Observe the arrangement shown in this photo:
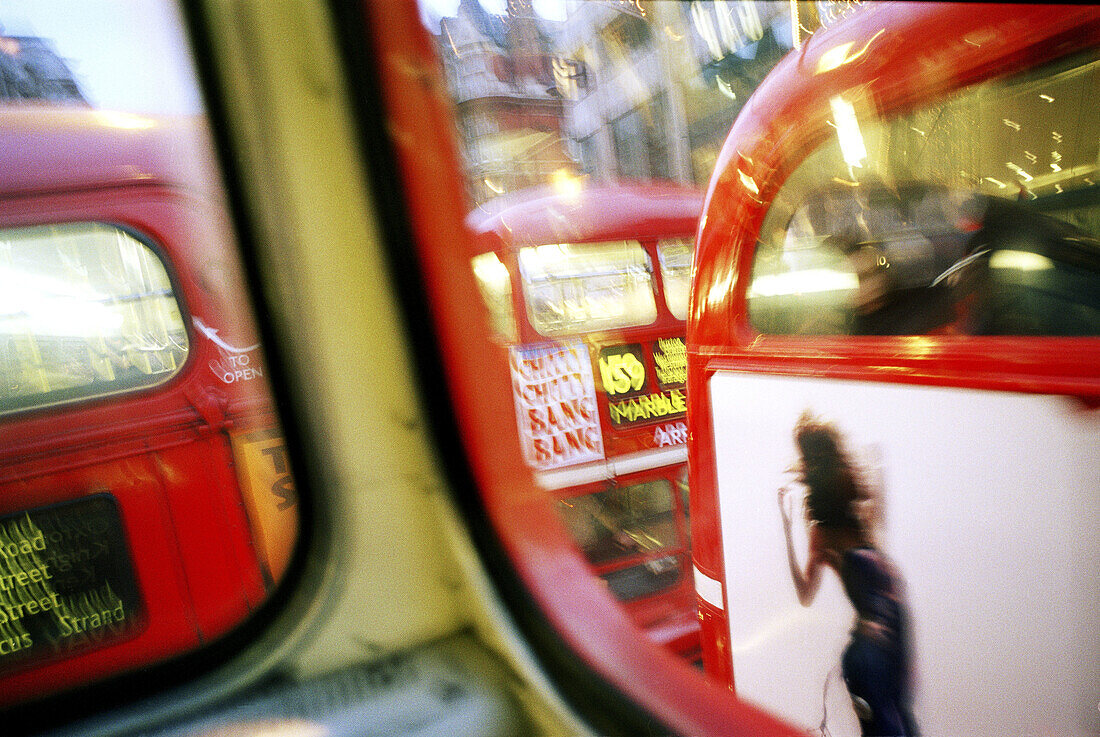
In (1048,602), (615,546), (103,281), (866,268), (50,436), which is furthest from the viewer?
(615,546)

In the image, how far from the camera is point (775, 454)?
1.69 meters

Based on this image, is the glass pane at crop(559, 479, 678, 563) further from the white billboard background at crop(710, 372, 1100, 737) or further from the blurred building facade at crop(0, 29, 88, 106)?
the blurred building facade at crop(0, 29, 88, 106)

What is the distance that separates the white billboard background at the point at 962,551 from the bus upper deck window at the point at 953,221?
0.71 ft

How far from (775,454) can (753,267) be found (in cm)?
58

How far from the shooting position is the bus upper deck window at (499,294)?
4066mm

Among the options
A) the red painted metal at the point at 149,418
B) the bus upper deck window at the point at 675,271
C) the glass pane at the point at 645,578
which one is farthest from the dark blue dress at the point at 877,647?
the bus upper deck window at the point at 675,271

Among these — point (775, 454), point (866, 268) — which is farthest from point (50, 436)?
point (866, 268)

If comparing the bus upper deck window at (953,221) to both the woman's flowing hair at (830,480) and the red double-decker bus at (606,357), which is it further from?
the red double-decker bus at (606,357)

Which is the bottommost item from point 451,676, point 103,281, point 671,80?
point 451,676

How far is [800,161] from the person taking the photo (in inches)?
67.2

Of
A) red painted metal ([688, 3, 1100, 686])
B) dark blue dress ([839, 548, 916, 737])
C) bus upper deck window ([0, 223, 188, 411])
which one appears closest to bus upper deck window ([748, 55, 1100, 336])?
red painted metal ([688, 3, 1100, 686])

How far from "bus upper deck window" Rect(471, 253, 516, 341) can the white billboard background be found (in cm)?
249

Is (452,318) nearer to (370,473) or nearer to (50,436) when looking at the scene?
(370,473)

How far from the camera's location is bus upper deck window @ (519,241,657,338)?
409 cm
